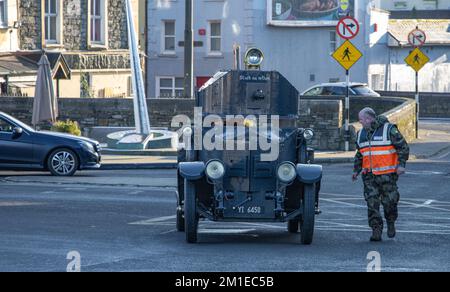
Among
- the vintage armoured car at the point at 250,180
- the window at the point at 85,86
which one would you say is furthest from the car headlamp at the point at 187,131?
the window at the point at 85,86

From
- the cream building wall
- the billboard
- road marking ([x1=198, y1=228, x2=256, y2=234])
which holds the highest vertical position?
the billboard

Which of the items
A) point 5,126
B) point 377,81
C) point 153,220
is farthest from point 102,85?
point 153,220

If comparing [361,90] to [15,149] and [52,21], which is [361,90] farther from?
[15,149]

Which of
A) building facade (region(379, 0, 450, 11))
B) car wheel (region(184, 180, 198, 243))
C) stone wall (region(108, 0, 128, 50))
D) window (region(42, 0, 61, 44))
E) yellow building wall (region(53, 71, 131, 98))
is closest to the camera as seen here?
car wheel (region(184, 180, 198, 243))

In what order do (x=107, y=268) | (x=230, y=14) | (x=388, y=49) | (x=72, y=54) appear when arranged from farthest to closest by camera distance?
(x=388, y=49) → (x=230, y=14) → (x=72, y=54) → (x=107, y=268)

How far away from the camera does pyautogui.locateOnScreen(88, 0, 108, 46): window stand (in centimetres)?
4684

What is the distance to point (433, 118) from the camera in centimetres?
5312

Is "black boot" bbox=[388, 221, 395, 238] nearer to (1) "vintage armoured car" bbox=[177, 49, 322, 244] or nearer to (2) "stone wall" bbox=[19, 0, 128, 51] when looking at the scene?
(1) "vintage armoured car" bbox=[177, 49, 322, 244]

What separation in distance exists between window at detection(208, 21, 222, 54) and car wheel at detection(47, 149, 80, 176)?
33568mm

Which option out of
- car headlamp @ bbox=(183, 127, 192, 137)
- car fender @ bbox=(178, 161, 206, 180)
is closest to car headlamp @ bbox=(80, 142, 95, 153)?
car headlamp @ bbox=(183, 127, 192, 137)

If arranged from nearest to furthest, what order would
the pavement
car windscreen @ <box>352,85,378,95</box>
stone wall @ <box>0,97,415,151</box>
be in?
the pavement, stone wall @ <box>0,97,415,151</box>, car windscreen @ <box>352,85,378,95</box>

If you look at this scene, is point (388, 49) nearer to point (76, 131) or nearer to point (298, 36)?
point (298, 36)

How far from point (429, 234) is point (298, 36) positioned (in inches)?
1704
